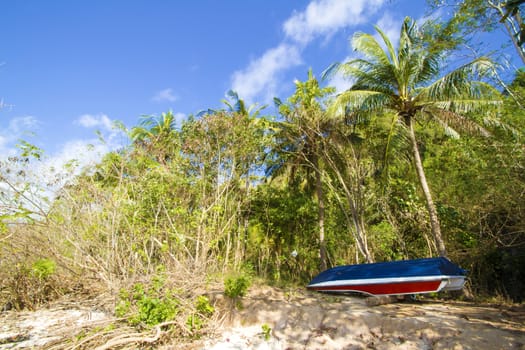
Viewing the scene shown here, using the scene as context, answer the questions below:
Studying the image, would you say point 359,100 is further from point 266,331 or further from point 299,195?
point 266,331

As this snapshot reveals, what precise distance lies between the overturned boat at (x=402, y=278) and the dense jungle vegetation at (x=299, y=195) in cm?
194

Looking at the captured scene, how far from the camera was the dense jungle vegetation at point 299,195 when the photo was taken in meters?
6.10

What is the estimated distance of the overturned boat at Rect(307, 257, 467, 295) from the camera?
5684 millimetres

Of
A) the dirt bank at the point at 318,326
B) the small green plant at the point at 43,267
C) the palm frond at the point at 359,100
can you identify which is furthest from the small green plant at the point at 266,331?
the palm frond at the point at 359,100

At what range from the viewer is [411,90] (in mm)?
8602

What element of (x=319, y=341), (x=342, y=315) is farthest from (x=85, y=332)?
(x=342, y=315)

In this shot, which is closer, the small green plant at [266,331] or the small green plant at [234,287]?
the small green plant at [266,331]

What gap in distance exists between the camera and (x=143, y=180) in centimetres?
792

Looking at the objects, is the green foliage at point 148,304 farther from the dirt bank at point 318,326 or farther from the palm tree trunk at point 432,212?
the palm tree trunk at point 432,212

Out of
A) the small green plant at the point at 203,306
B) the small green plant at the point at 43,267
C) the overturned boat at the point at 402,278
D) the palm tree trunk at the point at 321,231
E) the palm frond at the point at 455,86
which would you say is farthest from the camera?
the palm tree trunk at the point at 321,231

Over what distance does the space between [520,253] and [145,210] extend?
10593mm

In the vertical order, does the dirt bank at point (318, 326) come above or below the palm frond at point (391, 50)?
below

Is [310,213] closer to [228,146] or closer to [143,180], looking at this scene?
[228,146]

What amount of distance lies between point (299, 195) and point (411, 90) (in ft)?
20.0
